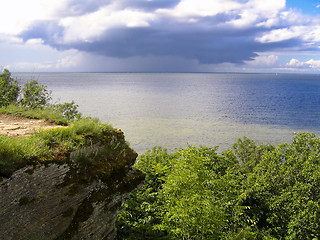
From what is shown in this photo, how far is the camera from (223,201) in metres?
16.6

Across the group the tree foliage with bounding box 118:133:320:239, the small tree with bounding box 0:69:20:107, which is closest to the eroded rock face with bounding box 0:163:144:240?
the tree foliage with bounding box 118:133:320:239

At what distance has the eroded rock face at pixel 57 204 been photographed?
901 cm

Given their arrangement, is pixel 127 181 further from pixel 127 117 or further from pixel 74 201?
pixel 127 117

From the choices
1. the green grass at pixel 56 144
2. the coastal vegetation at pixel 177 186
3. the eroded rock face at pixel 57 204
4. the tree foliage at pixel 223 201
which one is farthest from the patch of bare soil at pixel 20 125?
the tree foliage at pixel 223 201

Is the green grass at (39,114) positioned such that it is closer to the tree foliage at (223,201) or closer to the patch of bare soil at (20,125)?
the patch of bare soil at (20,125)

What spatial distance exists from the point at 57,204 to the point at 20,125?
5515 millimetres

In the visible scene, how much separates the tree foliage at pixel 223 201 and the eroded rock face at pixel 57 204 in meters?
1.40

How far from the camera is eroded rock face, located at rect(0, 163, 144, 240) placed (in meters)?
9.01

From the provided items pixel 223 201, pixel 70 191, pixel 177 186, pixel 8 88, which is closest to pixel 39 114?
pixel 70 191

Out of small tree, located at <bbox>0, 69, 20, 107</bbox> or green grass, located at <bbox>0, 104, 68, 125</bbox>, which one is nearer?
green grass, located at <bbox>0, 104, 68, 125</bbox>

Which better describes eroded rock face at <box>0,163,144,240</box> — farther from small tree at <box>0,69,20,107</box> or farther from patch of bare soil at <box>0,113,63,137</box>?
small tree at <box>0,69,20,107</box>

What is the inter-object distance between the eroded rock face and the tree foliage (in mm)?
1404

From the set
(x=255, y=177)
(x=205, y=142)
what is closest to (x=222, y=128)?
(x=205, y=142)

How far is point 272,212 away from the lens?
1844 cm
